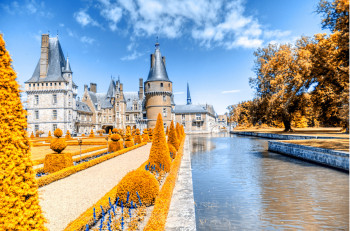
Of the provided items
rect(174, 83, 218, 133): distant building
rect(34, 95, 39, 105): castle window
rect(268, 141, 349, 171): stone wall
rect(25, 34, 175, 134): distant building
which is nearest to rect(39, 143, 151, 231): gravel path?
rect(268, 141, 349, 171): stone wall

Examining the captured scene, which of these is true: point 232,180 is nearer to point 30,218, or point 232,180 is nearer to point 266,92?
point 30,218

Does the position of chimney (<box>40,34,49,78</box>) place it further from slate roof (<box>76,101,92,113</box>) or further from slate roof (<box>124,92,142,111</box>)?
slate roof (<box>124,92,142,111</box>)

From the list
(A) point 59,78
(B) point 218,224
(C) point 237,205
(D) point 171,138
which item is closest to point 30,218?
(B) point 218,224

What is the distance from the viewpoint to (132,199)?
5488mm

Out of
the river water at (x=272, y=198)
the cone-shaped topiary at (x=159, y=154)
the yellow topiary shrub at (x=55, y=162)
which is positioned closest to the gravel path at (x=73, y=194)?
the yellow topiary shrub at (x=55, y=162)

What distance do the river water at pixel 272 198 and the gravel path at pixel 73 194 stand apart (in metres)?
3.16

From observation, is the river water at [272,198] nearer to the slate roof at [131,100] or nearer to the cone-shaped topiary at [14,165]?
the cone-shaped topiary at [14,165]

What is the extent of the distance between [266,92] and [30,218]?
35.1 meters

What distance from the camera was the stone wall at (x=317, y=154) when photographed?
11.2 meters

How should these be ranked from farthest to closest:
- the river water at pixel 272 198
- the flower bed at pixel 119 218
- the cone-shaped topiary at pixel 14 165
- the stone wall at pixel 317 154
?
the stone wall at pixel 317 154
the river water at pixel 272 198
the flower bed at pixel 119 218
the cone-shaped topiary at pixel 14 165

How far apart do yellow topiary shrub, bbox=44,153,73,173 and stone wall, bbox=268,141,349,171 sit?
45.0 feet

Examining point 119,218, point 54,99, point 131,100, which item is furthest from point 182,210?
point 131,100

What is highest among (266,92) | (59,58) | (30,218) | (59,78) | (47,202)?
(59,58)

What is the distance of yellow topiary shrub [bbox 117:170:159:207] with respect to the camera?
5512 millimetres
